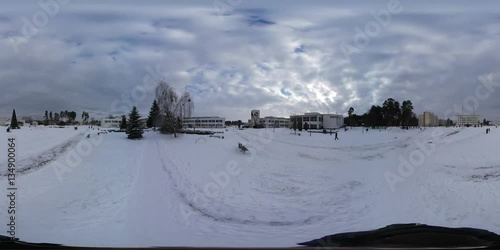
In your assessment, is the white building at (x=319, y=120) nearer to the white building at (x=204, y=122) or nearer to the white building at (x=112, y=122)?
the white building at (x=204, y=122)

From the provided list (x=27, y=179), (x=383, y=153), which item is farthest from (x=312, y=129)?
(x=27, y=179)

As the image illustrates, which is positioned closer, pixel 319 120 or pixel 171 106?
pixel 171 106

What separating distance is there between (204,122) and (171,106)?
0.67 ft

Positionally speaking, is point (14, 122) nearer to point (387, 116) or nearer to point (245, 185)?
point (245, 185)

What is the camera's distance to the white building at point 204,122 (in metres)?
1.58

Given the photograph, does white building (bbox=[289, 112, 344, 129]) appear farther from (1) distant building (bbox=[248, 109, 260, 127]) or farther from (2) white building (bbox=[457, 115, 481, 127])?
(2) white building (bbox=[457, 115, 481, 127])

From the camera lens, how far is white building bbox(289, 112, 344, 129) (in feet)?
5.52

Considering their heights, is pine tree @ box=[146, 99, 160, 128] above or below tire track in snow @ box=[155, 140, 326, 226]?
above

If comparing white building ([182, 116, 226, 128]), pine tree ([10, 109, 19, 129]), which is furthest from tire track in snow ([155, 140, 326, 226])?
pine tree ([10, 109, 19, 129])

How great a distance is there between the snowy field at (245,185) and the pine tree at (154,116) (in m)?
0.06

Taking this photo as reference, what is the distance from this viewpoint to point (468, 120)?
1.72 metres

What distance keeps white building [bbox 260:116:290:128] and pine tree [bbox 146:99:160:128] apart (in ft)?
1.93

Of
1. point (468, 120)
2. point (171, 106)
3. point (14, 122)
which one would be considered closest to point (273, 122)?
point (171, 106)

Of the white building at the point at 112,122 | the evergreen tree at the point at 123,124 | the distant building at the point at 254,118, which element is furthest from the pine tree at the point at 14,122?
the distant building at the point at 254,118
